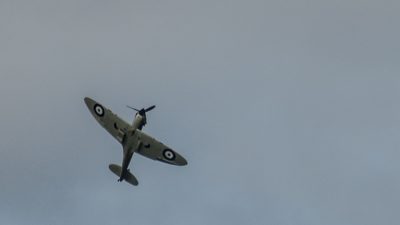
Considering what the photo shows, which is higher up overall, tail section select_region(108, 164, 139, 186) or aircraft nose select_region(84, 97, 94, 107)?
aircraft nose select_region(84, 97, 94, 107)

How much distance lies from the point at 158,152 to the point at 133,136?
3.13 m

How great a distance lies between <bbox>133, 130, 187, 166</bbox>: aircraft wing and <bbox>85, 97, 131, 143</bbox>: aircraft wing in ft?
5.40

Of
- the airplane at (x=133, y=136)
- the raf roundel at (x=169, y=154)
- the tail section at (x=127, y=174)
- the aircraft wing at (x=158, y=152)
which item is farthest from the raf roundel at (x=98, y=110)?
the tail section at (x=127, y=174)

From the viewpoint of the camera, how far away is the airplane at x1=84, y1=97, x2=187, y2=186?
4094 inches

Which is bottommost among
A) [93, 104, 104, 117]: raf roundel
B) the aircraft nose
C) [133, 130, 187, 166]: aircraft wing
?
[133, 130, 187, 166]: aircraft wing

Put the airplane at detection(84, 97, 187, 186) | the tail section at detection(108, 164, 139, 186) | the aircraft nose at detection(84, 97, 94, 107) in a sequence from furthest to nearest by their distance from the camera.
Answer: the tail section at detection(108, 164, 139, 186) → the aircraft nose at detection(84, 97, 94, 107) → the airplane at detection(84, 97, 187, 186)

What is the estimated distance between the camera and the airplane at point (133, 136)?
341 feet

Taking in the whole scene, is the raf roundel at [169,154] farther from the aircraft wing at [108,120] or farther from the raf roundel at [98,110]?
the raf roundel at [98,110]

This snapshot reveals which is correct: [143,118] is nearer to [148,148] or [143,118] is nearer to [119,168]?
[148,148]

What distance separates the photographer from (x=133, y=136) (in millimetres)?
104125

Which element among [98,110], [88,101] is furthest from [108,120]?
[88,101]

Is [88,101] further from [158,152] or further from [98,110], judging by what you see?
[158,152]

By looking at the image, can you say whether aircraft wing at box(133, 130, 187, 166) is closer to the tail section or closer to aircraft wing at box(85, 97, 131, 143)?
aircraft wing at box(85, 97, 131, 143)

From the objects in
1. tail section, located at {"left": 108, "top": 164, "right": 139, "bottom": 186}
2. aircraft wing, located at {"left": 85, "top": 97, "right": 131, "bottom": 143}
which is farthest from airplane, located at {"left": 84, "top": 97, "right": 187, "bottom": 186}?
tail section, located at {"left": 108, "top": 164, "right": 139, "bottom": 186}
